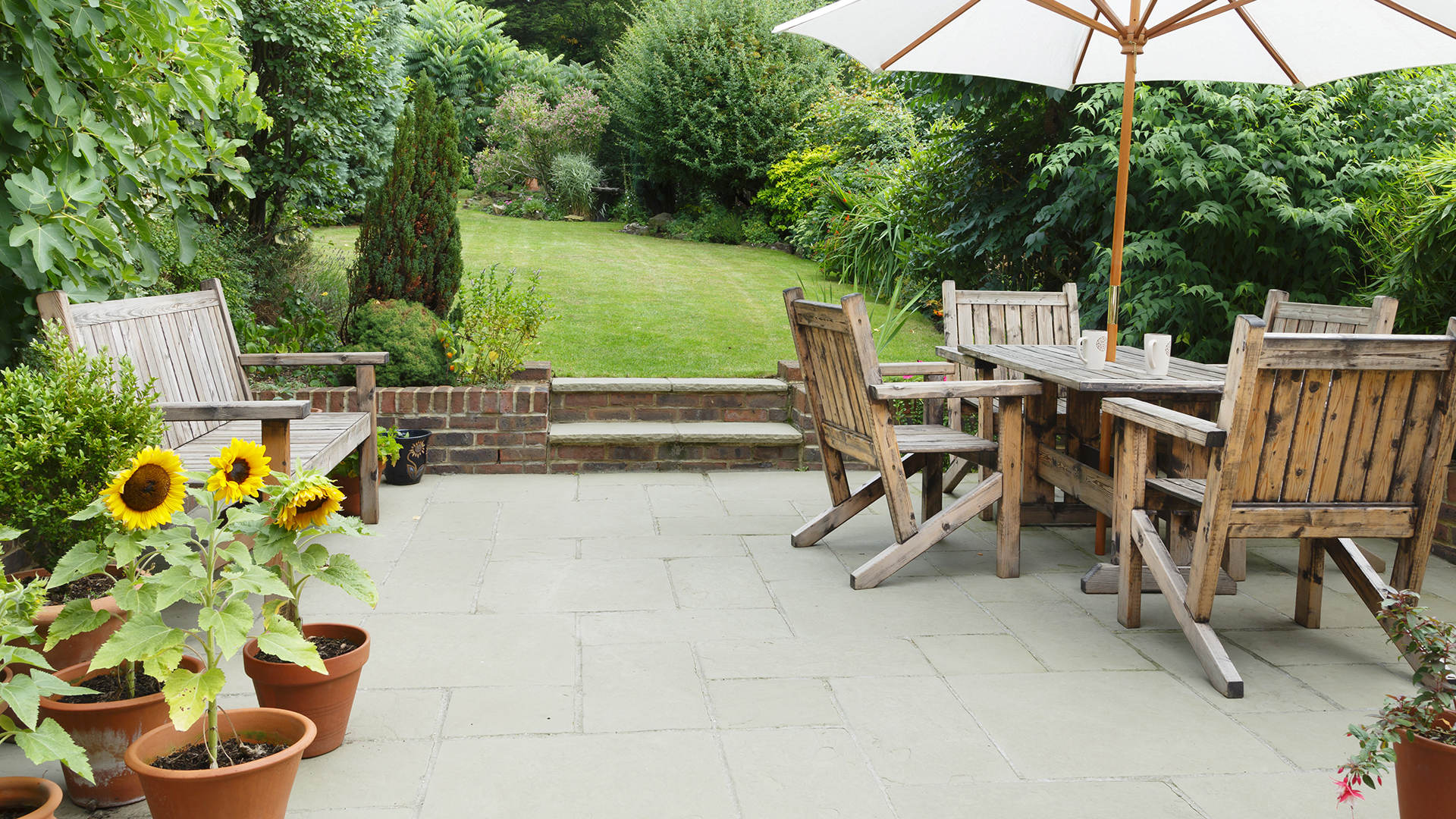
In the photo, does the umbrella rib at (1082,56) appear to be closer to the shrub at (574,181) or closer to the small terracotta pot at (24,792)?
the small terracotta pot at (24,792)

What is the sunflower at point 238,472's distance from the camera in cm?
216

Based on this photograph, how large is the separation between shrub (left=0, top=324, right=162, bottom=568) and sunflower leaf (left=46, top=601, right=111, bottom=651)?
0.43 m

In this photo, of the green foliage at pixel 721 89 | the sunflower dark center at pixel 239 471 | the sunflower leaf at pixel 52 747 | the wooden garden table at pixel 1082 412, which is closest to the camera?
the sunflower leaf at pixel 52 747

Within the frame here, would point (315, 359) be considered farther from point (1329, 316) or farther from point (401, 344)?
point (1329, 316)

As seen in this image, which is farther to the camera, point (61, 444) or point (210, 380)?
point (210, 380)

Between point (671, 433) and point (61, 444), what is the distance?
3566mm

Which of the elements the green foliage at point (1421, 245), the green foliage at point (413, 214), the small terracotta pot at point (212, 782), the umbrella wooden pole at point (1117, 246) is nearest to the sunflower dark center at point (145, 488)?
the small terracotta pot at point (212, 782)

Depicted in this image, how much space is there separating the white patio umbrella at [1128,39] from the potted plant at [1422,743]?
194 centimetres

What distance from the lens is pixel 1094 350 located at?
400cm

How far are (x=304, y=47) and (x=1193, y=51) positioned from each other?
15.5 ft

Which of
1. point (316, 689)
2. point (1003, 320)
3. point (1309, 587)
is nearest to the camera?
point (316, 689)

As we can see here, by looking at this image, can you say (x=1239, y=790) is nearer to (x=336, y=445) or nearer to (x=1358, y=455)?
(x=1358, y=455)

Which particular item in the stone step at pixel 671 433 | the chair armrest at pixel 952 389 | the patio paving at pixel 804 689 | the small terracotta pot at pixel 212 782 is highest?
the chair armrest at pixel 952 389

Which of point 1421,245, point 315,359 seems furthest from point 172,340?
point 1421,245
